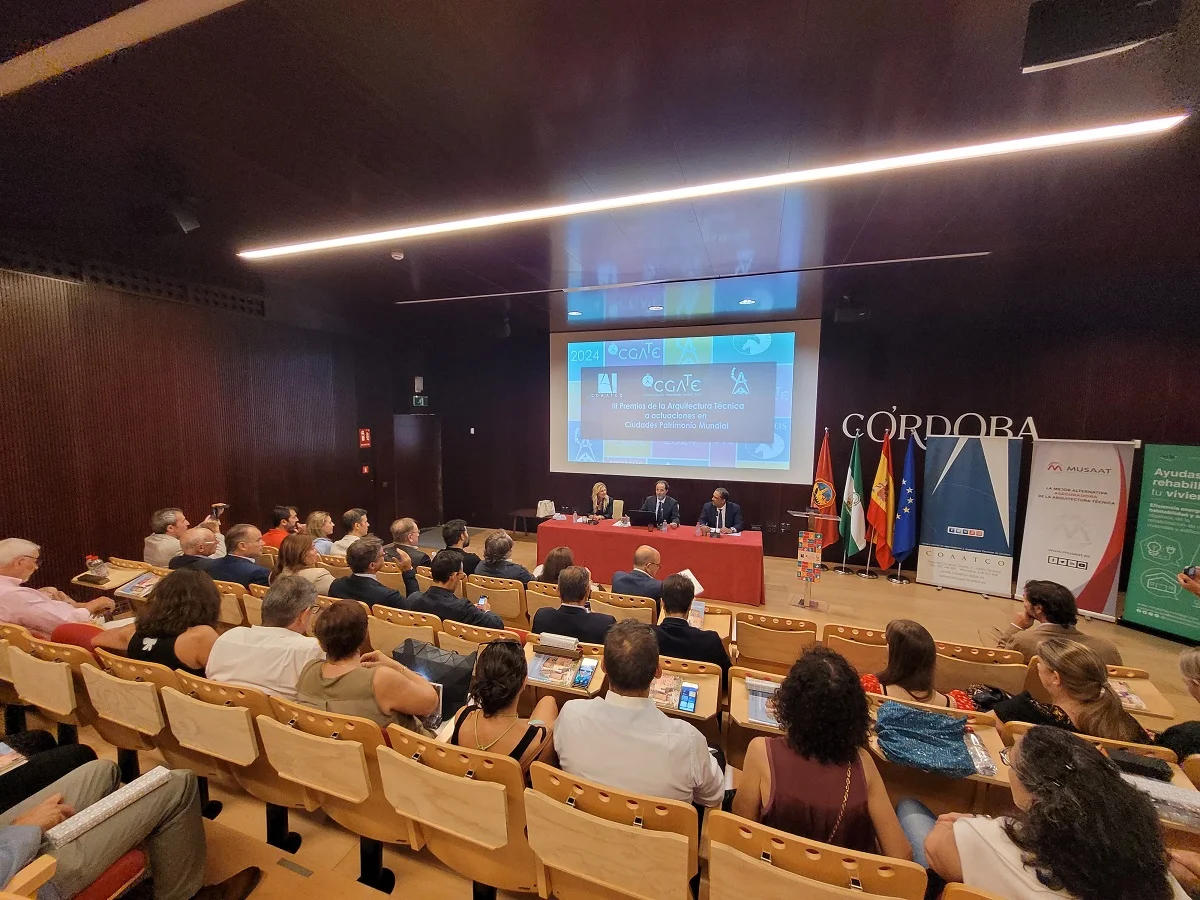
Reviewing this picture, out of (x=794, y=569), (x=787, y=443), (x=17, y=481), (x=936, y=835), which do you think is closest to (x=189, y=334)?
(x=17, y=481)

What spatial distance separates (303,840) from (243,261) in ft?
16.2

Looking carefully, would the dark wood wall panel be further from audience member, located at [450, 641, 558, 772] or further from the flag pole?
the flag pole

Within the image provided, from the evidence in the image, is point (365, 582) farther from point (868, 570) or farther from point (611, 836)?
point (868, 570)

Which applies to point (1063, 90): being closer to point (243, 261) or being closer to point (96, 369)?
point (243, 261)

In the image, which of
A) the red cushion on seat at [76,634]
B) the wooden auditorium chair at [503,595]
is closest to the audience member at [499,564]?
the wooden auditorium chair at [503,595]

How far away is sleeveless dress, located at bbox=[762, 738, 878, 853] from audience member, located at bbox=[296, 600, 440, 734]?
1.35 meters

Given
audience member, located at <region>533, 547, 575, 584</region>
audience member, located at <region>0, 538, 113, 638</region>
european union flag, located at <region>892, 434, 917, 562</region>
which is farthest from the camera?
european union flag, located at <region>892, 434, 917, 562</region>

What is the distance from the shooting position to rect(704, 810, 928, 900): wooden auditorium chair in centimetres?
105

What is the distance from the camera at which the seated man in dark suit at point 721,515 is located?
5.78m

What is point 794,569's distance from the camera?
249 inches

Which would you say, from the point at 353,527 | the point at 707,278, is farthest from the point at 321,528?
the point at 707,278

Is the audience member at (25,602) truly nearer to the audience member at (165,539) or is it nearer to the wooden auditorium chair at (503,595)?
the audience member at (165,539)

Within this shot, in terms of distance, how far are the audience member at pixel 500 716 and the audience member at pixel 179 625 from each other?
1444 mm

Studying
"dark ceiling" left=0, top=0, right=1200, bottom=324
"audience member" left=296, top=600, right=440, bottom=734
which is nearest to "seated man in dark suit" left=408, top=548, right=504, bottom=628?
"audience member" left=296, top=600, right=440, bottom=734
